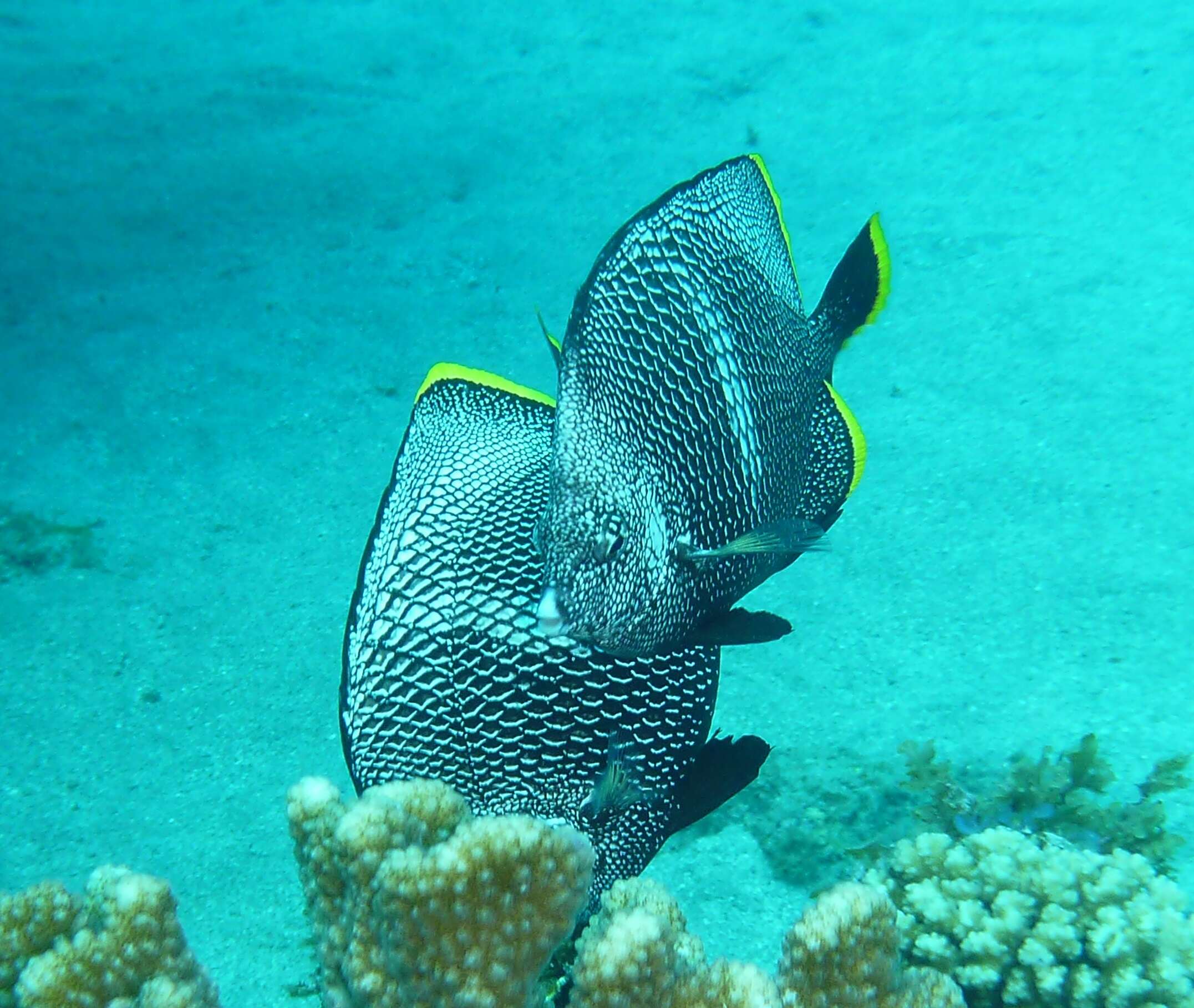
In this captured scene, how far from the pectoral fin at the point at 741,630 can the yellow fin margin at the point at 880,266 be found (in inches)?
34.6

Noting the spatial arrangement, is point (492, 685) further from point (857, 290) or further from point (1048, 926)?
point (1048, 926)

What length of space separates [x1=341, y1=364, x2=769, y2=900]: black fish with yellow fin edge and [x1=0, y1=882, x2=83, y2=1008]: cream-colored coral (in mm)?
854

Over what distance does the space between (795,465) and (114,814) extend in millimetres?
3089

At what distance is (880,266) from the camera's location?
6.83 ft

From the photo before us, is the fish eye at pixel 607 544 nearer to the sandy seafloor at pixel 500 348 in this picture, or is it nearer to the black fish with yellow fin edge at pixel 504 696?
the black fish with yellow fin edge at pixel 504 696

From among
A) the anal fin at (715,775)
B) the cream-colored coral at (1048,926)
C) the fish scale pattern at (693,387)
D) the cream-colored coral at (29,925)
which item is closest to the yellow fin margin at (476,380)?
the fish scale pattern at (693,387)

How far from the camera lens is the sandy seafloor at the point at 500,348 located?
3.46 m

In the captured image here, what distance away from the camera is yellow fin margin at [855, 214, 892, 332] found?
2.08 m

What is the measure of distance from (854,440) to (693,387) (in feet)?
2.38

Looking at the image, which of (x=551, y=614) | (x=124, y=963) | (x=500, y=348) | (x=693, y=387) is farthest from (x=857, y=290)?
(x=500, y=348)

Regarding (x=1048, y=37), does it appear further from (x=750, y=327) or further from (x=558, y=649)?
(x=558, y=649)

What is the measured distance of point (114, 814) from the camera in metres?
3.40

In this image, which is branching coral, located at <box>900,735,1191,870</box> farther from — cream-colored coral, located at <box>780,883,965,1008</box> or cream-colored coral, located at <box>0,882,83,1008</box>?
cream-colored coral, located at <box>0,882,83,1008</box>

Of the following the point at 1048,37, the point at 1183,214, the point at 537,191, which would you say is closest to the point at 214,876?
the point at 537,191
